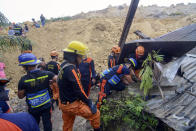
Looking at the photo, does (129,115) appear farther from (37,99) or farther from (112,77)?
(37,99)

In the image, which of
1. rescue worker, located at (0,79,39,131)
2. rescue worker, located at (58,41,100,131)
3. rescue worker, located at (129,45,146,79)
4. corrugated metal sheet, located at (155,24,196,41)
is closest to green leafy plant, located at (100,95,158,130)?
rescue worker, located at (58,41,100,131)

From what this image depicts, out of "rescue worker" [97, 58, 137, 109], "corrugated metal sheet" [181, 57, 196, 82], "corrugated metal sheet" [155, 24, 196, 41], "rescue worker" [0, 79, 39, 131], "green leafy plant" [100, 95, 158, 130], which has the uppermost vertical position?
"corrugated metal sheet" [155, 24, 196, 41]

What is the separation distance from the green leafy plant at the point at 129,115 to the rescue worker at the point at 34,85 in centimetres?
142

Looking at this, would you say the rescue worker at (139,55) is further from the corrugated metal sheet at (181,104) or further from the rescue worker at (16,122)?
the rescue worker at (16,122)

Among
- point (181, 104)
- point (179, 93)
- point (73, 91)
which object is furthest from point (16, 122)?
point (179, 93)

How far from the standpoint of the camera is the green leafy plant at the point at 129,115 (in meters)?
2.72

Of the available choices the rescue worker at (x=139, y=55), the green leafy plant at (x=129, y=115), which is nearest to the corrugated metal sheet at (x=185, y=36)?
the rescue worker at (x=139, y=55)

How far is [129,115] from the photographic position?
9.78 feet

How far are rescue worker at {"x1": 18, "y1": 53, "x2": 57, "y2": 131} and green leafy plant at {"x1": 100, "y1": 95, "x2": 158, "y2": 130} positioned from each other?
4.65 feet

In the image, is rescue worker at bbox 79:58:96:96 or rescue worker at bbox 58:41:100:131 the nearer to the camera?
rescue worker at bbox 58:41:100:131

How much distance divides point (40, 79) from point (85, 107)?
1031 millimetres

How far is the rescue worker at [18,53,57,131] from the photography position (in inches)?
99.7

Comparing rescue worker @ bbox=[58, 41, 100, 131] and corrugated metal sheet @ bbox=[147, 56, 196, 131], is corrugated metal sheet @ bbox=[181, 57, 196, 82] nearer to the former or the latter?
corrugated metal sheet @ bbox=[147, 56, 196, 131]

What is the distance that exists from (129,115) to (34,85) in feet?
6.86
